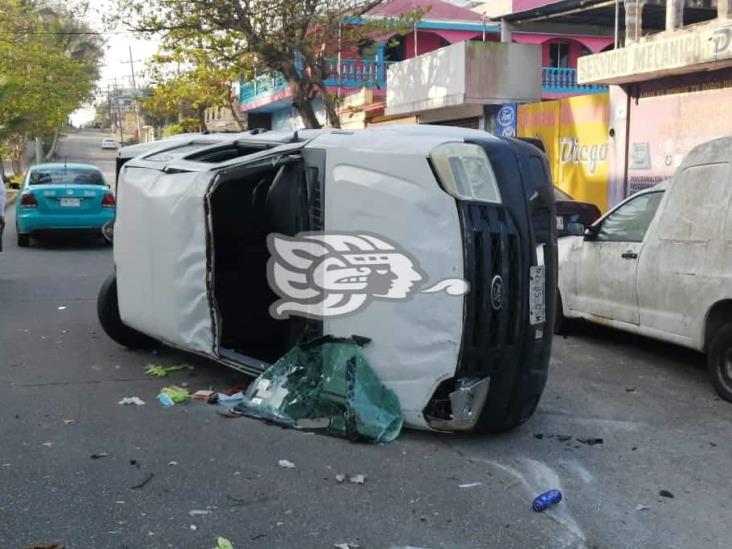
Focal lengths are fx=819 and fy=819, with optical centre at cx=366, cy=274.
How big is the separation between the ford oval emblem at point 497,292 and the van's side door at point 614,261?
2.68 m

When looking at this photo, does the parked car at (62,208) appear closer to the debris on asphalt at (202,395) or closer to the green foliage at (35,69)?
the debris on asphalt at (202,395)

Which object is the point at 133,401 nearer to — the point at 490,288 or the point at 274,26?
the point at 490,288

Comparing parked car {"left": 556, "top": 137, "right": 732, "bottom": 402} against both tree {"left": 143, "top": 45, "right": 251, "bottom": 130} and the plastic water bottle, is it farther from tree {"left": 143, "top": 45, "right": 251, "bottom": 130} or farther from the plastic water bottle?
tree {"left": 143, "top": 45, "right": 251, "bottom": 130}

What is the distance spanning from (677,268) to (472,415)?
2.62 meters

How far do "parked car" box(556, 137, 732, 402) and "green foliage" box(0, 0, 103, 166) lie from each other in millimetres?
26338

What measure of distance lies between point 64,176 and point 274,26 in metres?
5.42

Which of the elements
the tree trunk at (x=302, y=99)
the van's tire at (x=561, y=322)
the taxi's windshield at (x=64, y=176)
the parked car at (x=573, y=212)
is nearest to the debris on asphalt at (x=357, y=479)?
the van's tire at (x=561, y=322)

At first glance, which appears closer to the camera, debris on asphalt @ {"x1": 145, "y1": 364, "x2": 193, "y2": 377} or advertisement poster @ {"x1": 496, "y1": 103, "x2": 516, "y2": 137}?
debris on asphalt @ {"x1": 145, "y1": 364, "x2": 193, "y2": 377}

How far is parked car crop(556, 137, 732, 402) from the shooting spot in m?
6.06

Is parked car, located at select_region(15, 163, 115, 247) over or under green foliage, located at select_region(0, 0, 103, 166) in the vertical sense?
under

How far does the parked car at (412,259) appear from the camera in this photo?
4738 millimetres

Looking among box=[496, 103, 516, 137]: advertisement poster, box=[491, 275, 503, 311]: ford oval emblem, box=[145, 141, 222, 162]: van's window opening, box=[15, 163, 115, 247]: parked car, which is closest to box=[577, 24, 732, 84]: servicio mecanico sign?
box=[496, 103, 516, 137]: advertisement poster

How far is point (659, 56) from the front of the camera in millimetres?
13086

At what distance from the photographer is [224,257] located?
6367 millimetres
